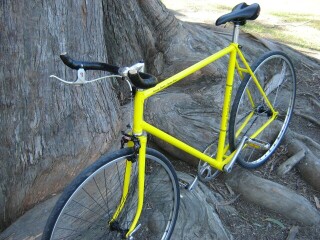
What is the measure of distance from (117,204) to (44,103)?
0.88 meters

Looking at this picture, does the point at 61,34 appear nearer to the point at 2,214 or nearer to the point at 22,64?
the point at 22,64

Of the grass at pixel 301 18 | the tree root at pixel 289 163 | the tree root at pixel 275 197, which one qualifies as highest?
the grass at pixel 301 18

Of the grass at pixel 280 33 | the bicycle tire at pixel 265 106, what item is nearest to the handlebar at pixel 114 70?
the bicycle tire at pixel 265 106

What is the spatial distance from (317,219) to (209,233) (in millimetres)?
934

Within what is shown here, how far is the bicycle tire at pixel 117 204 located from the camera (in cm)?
256

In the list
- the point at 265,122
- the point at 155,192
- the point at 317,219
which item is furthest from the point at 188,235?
the point at 265,122

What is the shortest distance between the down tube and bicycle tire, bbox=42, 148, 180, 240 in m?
0.12

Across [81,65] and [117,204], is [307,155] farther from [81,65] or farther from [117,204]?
[81,65]

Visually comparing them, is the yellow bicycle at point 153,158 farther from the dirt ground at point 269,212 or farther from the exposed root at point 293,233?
the exposed root at point 293,233

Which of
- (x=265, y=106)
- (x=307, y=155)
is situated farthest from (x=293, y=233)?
(x=265, y=106)

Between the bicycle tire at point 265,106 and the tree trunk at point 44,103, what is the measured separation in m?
1.15

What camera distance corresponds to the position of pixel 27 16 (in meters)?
2.46

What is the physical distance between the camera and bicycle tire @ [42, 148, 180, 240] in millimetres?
2561

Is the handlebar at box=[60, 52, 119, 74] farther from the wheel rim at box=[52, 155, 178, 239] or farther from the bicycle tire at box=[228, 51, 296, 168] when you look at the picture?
the bicycle tire at box=[228, 51, 296, 168]
